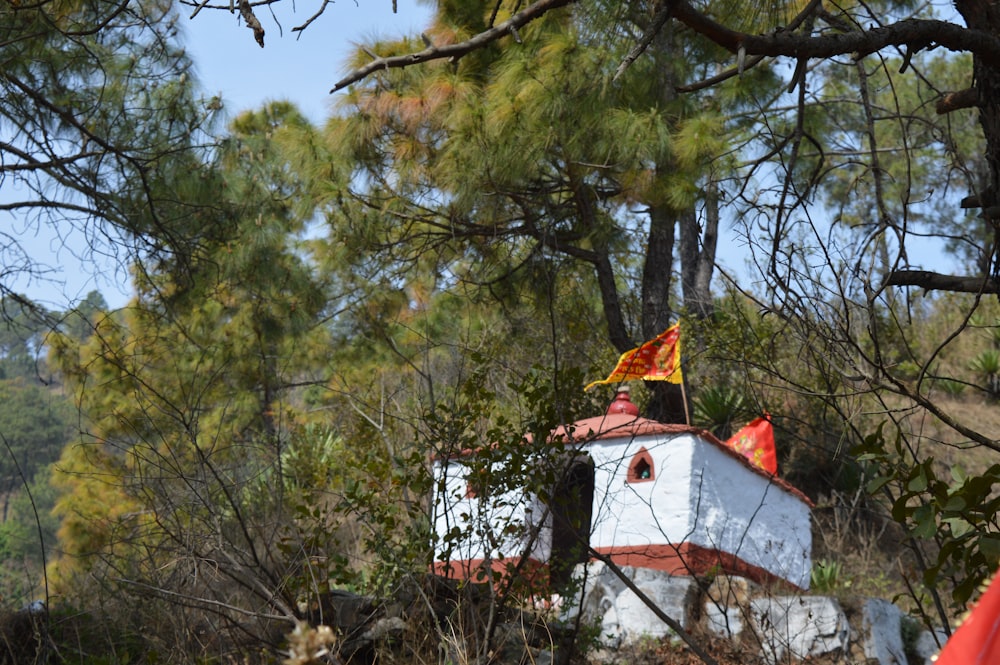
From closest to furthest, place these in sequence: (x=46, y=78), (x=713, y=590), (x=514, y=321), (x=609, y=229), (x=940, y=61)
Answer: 1. (x=46, y=78)
2. (x=713, y=590)
3. (x=609, y=229)
4. (x=514, y=321)
5. (x=940, y=61)

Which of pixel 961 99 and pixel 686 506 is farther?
pixel 686 506

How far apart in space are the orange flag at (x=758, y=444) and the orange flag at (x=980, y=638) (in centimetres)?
1028

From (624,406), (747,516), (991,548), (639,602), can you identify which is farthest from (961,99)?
(747,516)

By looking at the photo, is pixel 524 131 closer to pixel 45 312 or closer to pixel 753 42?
pixel 45 312

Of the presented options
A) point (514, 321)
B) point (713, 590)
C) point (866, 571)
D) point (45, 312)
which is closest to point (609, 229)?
point (514, 321)

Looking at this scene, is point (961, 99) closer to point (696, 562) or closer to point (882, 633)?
point (696, 562)

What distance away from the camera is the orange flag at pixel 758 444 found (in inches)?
445

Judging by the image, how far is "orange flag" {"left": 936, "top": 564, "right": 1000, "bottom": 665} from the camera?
1.19 metres

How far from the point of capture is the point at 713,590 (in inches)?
370

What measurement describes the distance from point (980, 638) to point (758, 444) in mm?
10628

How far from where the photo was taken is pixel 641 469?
10266mm

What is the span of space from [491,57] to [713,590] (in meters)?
6.12

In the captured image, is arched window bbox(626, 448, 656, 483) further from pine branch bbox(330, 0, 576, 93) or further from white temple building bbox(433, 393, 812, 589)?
pine branch bbox(330, 0, 576, 93)

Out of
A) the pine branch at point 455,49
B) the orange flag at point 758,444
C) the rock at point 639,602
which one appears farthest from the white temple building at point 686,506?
the pine branch at point 455,49
